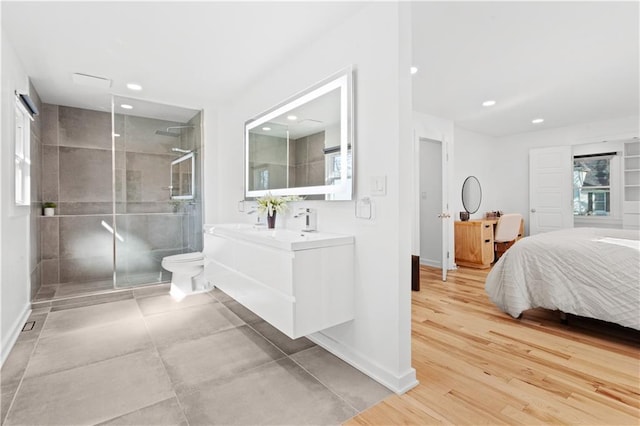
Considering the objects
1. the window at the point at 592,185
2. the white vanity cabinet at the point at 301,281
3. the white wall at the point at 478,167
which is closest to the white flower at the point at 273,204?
the white vanity cabinet at the point at 301,281

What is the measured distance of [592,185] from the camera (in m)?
5.73

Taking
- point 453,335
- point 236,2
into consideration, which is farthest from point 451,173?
point 236,2

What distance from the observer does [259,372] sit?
1995mm

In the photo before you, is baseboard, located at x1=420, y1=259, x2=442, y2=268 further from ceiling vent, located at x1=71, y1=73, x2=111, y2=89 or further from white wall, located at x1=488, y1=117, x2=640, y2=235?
ceiling vent, located at x1=71, y1=73, x2=111, y2=89

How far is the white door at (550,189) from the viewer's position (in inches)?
219

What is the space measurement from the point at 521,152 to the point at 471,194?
1.46m

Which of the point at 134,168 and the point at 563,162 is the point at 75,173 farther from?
the point at 563,162

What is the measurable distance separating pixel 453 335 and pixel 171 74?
336cm

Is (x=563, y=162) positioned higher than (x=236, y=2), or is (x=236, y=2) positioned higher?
(x=236, y=2)

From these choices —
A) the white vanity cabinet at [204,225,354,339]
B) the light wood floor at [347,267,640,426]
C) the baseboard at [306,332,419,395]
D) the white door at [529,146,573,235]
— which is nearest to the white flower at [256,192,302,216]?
the white vanity cabinet at [204,225,354,339]

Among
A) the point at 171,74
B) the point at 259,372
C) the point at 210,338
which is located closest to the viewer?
the point at 259,372

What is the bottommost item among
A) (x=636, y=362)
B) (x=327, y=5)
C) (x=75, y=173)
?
(x=636, y=362)

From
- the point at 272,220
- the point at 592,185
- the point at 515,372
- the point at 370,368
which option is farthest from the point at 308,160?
the point at 592,185

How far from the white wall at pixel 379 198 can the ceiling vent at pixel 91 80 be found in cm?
227
